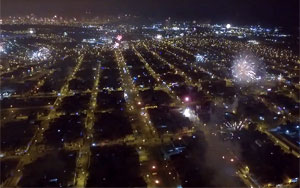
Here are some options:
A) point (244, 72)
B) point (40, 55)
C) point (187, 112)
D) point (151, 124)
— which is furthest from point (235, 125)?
point (40, 55)

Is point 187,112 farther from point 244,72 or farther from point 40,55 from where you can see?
point 40,55

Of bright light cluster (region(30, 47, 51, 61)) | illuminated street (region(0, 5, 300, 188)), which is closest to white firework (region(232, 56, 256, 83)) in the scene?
illuminated street (region(0, 5, 300, 188))

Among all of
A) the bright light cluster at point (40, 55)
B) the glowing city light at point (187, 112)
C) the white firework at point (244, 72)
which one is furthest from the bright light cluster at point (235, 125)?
the bright light cluster at point (40, 55)

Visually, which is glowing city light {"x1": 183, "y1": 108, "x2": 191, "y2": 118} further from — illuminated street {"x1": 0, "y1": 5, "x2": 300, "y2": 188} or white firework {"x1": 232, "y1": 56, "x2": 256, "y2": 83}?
white firework {"x1": 232, "y1": 56, "x2": 256, "y2": 83}

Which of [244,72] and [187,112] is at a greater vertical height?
[187,112]

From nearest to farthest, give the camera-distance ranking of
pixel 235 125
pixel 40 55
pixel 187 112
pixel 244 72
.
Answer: pixel 235 125 → pixel 187 112 → pixel 244 72 → pixel 40 55

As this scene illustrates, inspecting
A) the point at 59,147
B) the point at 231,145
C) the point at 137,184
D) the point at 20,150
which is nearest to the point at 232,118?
the point at 231,145

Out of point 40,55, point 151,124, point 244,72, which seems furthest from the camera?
point 40,55
